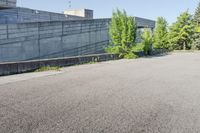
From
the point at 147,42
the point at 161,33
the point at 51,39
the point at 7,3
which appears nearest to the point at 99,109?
the point at 7,3

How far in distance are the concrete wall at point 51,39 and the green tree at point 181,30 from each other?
16528 mm

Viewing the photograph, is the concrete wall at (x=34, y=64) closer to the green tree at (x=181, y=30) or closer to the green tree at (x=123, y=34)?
the green tree at (x=123, y=34)

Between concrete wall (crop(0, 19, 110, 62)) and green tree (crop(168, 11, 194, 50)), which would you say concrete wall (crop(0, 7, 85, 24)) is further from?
green tree (crop(168, 11, 194, 50))

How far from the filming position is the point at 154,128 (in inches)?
215

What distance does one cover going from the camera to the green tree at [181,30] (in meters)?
52.3

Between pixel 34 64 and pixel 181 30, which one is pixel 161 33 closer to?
pixel 181 30

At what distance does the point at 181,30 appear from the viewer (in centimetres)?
5216

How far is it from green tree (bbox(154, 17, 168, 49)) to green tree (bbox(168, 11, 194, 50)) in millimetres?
4342

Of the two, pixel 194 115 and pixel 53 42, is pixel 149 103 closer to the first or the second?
pixel 194 115


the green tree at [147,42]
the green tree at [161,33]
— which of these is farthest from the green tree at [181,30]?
the green tree at [147,42]

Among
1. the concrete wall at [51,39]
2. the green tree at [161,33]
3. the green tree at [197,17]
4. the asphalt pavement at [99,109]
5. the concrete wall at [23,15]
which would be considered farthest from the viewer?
the green tree at [197,17]

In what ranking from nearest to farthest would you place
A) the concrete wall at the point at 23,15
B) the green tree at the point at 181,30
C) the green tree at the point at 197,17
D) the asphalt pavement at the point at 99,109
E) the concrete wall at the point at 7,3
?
the asphalt pavement at the point at 99,109 → the concrete wall at the point at 7,3 → the concrete wall at the point at 23,15 → the green tree at the point at 181,30 → the green tree at the point at 197,17

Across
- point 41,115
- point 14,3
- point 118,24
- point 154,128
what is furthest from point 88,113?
point 14,3

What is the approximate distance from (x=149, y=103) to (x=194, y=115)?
4.84ft
